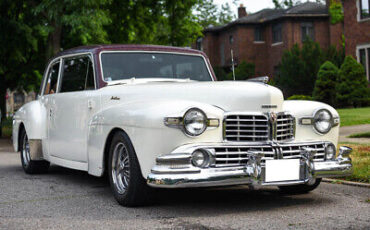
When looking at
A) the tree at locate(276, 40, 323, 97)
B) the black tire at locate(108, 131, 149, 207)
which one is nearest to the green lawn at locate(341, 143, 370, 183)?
the black tire at locate(108, 131, 149, 207)

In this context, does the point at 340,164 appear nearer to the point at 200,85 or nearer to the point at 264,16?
the point at 200,85

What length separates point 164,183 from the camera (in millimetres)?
4918

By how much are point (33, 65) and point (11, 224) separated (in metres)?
20.3

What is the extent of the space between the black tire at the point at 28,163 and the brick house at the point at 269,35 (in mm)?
30279

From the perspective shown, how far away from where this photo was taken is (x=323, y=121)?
5867mm

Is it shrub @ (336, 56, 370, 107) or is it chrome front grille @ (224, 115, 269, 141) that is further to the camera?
shrub @ (336, 56, 370, 107)

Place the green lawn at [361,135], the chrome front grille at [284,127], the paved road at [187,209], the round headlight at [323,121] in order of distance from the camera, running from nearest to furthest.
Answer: the paved road at [187,209] < the chrome front grille at [284,127] < the round headlight at [323,121] < the green lawn at [361,135]

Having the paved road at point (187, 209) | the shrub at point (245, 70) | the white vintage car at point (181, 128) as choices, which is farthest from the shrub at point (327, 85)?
the white vintage car at point (181, 128)

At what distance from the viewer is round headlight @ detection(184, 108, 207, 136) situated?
5.10 meters

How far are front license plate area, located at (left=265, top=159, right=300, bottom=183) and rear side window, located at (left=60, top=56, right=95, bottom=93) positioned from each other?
258 cm

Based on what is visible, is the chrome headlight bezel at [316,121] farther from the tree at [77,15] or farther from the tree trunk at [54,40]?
the tree trunk at [54,40]

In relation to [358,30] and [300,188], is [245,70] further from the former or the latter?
[300,188]

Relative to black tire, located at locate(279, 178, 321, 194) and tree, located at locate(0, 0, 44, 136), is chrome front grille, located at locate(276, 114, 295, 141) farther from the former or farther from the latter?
tree, located at locate(0, 0, 44, 136)

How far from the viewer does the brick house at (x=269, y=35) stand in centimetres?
3856
